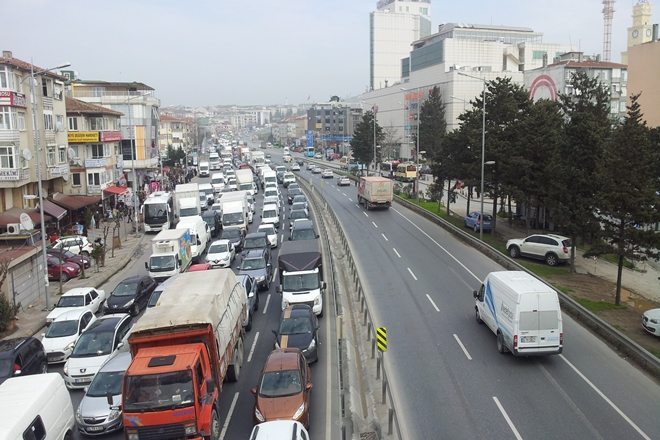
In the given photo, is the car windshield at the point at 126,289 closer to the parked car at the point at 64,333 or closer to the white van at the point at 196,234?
the parked car at the point at 64,333

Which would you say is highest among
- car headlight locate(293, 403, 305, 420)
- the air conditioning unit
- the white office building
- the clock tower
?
the white office building

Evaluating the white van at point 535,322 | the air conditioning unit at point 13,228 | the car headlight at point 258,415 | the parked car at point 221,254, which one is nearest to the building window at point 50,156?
the air conditioning unit at point 13,228

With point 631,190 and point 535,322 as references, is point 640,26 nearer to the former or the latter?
point 631,190

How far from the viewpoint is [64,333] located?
2073cm

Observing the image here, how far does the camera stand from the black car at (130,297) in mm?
24312

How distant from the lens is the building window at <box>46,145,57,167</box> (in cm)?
4456

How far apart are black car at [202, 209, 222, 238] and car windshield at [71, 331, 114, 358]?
2446cm

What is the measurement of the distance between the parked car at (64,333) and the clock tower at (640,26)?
88002 mm

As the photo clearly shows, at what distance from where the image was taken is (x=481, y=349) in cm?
1953

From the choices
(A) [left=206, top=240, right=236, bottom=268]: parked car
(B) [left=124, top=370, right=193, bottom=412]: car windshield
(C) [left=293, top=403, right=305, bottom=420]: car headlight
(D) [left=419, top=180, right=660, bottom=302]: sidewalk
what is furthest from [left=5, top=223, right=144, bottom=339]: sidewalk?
(D) [left=419, top=180, right=660, bottom=302]: sidewalk

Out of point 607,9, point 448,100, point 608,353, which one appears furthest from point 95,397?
point 607,9

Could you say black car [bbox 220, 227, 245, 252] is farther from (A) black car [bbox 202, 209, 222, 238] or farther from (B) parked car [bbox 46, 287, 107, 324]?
(B) parked car [bbox 46, 287, 107, 324]

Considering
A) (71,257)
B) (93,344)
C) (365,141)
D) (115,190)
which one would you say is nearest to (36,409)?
(93,344)

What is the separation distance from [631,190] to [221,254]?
20997mm
